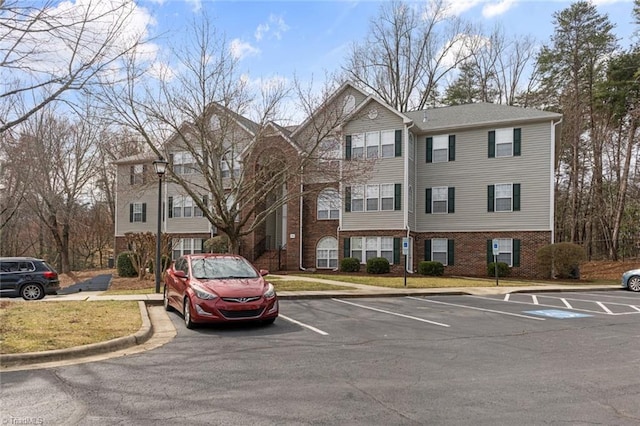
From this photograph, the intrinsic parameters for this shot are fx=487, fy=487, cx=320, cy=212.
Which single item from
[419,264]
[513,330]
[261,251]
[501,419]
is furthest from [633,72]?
[501,419]

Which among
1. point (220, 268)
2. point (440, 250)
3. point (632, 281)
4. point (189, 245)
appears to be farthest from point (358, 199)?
point (220, 268)

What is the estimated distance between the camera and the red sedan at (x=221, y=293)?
366 inches

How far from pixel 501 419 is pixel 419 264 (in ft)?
73.3

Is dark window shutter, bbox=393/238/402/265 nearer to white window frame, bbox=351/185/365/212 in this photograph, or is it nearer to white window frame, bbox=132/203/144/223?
white window frame, bbox=351/185/365/212

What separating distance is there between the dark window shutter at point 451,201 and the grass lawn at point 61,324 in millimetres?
19551

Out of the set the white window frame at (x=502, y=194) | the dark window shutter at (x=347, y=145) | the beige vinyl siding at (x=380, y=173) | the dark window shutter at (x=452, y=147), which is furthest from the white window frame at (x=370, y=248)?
the white window frame at (x=502, y=194)

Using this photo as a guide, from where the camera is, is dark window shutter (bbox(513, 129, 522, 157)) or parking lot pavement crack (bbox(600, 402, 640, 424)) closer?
parking lot pavement crack (bbox(600, 402, 640, 424))

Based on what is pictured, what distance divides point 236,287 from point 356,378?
430 centimetres

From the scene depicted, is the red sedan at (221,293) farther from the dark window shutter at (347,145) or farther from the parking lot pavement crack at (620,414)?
the dark window shutter at (347,145)

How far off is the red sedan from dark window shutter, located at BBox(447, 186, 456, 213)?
18.7 meters

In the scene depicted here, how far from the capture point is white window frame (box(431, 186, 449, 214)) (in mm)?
27734

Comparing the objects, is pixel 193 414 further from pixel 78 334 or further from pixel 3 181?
pixel 3 181

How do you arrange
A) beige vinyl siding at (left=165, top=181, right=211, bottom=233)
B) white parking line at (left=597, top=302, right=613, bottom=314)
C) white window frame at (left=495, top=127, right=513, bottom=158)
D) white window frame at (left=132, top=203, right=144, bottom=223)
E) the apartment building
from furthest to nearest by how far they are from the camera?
1. white window frame at (left=132, top=203, right=144, bottom=223)
2. beige vinyl siding at (left=165, top=181, right=211, bottom=233)
3. white window frame at (left=495, top=127, right=513, bottom=158)
4. the apartment building
5. white parking line at (left=597, top=302, right=613, bottom=314)

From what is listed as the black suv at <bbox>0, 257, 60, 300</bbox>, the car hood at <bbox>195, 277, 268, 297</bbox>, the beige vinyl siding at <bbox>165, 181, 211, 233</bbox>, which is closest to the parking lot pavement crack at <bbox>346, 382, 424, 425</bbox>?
the car hood at <bbox>195, 277, 268, 297</bbox>
